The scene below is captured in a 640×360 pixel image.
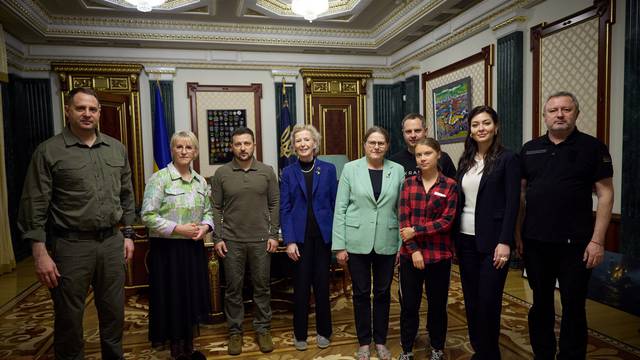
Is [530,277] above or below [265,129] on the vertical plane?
below

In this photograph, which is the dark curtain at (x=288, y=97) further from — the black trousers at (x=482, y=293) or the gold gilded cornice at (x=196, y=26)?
the black trousers at (x=482, y=293)

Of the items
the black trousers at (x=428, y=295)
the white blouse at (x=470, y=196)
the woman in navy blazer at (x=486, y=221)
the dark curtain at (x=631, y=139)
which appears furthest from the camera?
the dark curtain at (x=631, y=139)

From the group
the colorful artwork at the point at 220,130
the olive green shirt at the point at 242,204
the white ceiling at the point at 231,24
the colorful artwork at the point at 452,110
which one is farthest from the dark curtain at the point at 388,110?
the olive green shirt at the point at 242,204

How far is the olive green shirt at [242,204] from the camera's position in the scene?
2.42 m

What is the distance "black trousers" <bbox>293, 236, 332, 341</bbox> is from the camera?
97.5 inches

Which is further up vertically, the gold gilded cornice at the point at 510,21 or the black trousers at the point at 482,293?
the gold gilded cornice at the point at 510,21

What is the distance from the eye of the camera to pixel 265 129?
6688mm

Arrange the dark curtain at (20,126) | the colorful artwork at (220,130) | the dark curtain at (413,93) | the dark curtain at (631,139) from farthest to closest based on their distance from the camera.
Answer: the colorful artwork at (220,130) → the dark curtain at (413,93) → the dark curtain at (20,126) → the dark curtain at (631,139)

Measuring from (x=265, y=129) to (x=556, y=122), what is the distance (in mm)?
5194

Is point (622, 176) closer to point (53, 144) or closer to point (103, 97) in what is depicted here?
point (53, 144)

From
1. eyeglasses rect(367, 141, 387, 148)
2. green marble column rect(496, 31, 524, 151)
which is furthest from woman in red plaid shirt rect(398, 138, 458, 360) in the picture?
green marble column rect(496, 31, 524, 151)

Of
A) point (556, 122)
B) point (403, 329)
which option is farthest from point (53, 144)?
point (556, 122)

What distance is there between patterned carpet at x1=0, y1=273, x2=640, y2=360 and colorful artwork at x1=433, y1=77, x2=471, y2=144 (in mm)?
2429

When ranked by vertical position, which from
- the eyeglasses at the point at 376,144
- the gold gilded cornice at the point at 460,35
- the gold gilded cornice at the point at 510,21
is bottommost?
the eyeglasses at the point at 376,144
